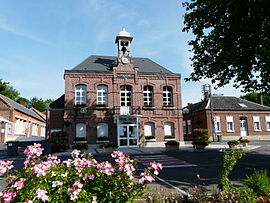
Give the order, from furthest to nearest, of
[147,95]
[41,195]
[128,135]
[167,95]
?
[167,95], [147,95], [128,135], [41,195]

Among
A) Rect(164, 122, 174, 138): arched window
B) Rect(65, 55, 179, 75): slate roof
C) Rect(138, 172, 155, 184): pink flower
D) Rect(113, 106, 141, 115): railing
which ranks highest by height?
Rect(65, 55, 179, 75): slate roof

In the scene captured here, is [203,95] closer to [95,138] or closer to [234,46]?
[95,138]

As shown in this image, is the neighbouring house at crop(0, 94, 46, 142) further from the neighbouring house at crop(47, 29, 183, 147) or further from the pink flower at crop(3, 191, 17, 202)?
the pink flower at crop(3, 191, 17, 202)

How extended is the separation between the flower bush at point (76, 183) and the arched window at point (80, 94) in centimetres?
1827

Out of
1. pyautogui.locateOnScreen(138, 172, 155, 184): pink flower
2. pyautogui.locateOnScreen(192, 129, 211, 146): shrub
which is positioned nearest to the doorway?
pyautogui.locateOnScreen(192, 129, 211, 146): shrub

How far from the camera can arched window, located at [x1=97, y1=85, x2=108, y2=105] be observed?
21.2m

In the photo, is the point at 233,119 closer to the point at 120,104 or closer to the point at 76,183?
the point at 120,104

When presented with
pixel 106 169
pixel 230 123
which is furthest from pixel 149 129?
pixel 106 169

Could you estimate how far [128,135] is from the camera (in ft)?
67.9

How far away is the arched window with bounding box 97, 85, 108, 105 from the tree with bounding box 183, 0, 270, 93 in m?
11.2

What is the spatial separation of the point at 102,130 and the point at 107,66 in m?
7.05

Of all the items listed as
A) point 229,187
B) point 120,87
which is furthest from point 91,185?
point 120,87

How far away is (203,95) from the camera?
3259 centimetres

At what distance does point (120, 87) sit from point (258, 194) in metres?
18.8
